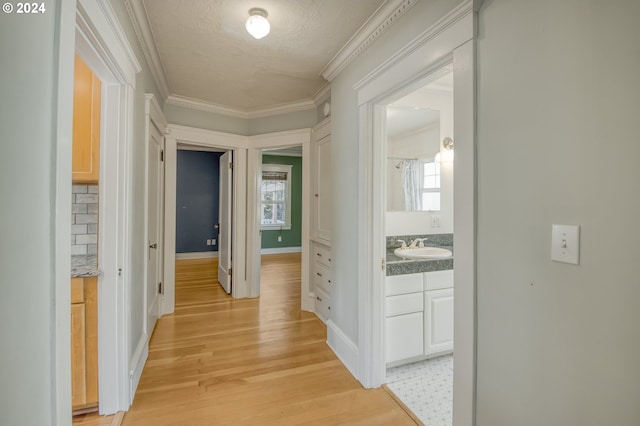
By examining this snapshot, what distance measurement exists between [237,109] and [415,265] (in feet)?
9.33

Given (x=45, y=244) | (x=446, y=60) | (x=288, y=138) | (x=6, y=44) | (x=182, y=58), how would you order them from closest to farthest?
(x=6, y=44)
(x=45, y=244)
(x=446, y=60)
(x=182, y=58)
(x=288, y=138)

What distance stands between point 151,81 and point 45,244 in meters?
2.16

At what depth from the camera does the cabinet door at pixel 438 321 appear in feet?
7.63

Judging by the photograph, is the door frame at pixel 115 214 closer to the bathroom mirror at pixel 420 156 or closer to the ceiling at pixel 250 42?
the ceiling at pixel 250 42

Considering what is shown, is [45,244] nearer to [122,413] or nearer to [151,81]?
[122,413]

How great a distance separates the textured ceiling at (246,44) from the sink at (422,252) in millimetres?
1709

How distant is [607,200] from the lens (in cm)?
82

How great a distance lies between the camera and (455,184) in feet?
4.21

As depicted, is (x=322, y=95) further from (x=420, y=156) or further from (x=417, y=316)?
(x=417, y=316)

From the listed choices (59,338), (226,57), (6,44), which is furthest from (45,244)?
(226,57)

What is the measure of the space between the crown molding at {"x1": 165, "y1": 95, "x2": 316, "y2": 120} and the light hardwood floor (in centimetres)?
238

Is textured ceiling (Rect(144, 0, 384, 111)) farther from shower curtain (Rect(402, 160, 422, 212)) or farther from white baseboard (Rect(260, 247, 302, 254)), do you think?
white baseboard (Rect(260, 247, 302, 254))

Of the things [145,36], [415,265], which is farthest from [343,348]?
[145,36]

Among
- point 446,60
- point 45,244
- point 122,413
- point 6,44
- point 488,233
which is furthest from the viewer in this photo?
point 122,413
